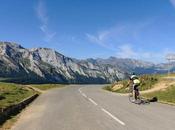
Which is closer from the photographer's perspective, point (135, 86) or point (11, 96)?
point (135, 86)

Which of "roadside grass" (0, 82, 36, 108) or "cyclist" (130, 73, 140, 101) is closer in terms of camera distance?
"cyclist" (130, 73, 140, 101)

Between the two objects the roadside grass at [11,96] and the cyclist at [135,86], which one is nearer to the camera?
the cyclist at [135,86]

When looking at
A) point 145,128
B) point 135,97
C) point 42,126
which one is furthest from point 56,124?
point 135,97

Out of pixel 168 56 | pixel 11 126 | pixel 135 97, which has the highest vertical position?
pixel 168 56

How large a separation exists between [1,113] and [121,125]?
25.5 ft

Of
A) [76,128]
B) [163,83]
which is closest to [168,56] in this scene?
[163,83]

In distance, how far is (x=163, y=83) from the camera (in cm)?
4731

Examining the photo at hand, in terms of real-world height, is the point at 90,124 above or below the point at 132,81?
below

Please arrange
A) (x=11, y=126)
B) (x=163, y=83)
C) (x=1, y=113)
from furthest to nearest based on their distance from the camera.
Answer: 1. (x=163, y=83)
2. (x=1, y=113)
3. (x=11, y=126)

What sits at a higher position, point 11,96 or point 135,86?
point 135,86

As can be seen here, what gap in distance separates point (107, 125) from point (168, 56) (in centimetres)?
3530

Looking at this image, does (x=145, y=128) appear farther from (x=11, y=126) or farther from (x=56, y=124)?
(x=11, y=126)

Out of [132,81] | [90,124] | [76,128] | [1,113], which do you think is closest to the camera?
[76,128]

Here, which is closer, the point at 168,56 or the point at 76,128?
the point at 76,128
